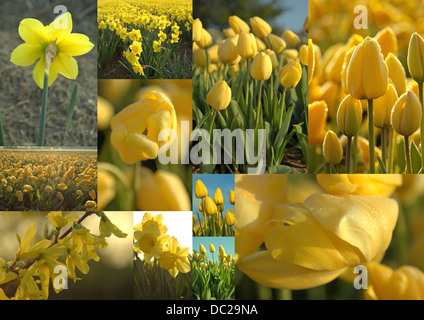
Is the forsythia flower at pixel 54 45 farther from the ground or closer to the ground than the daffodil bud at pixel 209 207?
farther from the ground

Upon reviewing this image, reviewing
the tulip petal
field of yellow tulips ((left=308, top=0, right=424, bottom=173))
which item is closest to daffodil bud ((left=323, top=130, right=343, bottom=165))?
field of yellow tulips ((left=308, top=0, right=424, bottom=173))

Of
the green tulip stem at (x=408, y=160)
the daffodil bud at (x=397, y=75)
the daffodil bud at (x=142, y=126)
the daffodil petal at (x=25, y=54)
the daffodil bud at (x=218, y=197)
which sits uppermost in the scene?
the daffodil petal at (x=25, y=54)

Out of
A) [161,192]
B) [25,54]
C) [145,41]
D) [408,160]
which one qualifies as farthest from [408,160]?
[25,54]

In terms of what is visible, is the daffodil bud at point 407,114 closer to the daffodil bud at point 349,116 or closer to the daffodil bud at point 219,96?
the daffodil bud at point 349,116

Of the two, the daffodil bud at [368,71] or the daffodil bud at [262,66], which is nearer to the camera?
the daffodil bud at [368,71]

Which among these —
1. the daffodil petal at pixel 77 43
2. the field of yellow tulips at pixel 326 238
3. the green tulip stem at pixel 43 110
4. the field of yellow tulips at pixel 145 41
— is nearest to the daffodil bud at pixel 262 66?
the field of yellow tulips at pixel 145 41

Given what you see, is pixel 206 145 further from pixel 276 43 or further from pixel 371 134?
pixel 371 134
